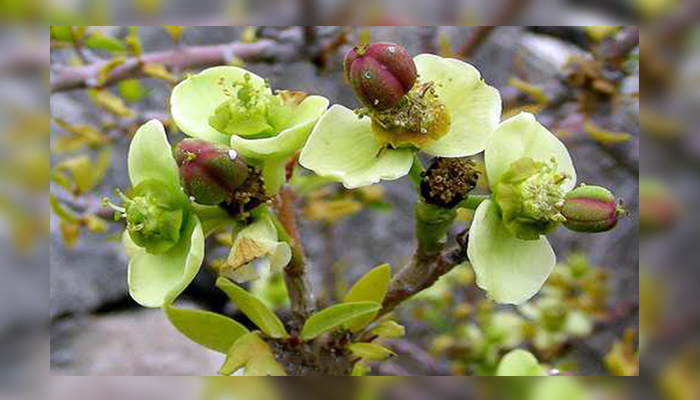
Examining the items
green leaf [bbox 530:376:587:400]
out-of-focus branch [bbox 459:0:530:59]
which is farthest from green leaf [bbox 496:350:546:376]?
out-of-focus branch [bbox 459:0:530:59]

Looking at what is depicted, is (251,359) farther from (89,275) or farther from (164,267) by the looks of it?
(89,275)

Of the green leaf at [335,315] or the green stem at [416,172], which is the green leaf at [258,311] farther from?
the green stem at [416,172]

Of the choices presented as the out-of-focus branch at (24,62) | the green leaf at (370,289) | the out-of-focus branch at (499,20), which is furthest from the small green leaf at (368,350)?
the out-of-focus branch at (499,20)

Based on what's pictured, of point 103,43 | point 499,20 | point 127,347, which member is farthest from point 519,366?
point 127,347

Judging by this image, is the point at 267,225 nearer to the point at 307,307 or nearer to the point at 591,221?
the point at 307,307

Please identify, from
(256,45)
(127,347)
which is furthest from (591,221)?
(127,347)

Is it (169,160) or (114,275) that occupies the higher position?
(169,160)
